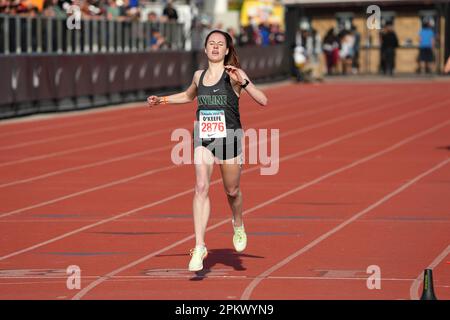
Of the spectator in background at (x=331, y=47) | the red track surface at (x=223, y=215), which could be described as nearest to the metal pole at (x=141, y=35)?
the red track surface at (x=223, y=215)

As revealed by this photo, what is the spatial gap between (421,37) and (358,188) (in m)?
36.5

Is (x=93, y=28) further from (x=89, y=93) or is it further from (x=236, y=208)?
(x=236, y=208)

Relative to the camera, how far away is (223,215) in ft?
50.0

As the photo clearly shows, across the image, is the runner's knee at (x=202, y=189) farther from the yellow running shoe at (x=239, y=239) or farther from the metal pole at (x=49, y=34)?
the metal pole at (x=49, y=34)

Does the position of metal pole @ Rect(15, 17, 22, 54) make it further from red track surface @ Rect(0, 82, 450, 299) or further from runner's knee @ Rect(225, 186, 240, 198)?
runner's knee @ Rect(225, 186, 240, 198)

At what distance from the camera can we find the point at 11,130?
90.6 ft

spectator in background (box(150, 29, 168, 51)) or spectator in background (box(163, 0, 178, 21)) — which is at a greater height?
spectator in background (box(163, 0, 178, 21))

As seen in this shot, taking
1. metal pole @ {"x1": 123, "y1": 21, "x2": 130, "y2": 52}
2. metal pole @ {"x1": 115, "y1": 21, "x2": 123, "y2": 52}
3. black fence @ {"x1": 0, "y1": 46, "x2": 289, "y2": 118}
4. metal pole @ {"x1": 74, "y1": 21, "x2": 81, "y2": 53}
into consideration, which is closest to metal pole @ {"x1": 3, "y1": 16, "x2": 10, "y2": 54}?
black fence @ {"x1": 0, "y1": 46, "x2": 289, "y2": 118}

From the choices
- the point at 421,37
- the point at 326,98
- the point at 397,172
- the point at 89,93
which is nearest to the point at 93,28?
the point at 89,93

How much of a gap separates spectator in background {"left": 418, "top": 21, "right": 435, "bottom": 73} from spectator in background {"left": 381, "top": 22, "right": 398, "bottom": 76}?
1032mm

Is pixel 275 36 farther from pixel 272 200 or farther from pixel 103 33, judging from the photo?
pixel 272 200

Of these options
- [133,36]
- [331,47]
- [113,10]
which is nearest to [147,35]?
[133,36]

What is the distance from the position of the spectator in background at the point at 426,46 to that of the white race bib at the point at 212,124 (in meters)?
43.1

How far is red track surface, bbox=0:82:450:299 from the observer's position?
1075 centimetres
